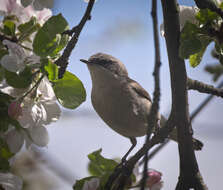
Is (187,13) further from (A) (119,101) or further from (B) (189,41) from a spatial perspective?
(A) (119,101)

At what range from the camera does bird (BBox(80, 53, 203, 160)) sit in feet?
10.8

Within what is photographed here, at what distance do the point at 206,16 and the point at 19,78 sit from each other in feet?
3.12

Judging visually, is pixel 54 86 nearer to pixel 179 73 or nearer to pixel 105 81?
pixel 179 73

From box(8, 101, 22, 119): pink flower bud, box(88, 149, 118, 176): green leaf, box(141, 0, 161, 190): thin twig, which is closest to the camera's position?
box(141, 0, 161, 190): thin twig

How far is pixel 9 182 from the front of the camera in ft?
4.78

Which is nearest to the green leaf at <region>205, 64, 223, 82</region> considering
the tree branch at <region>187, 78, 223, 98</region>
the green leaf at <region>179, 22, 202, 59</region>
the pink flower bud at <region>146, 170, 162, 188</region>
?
the tree branch at <region>187, 78, 223, 98</region>

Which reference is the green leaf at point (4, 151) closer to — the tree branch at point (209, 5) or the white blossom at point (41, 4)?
the white blossom at point (41, 4)

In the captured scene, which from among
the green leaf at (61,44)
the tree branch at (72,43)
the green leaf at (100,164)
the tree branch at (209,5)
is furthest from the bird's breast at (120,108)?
the green leaf at (61,44)

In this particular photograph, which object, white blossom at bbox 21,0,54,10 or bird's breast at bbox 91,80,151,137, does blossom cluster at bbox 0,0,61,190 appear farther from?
bird's breast at bbox 91,80,151,137

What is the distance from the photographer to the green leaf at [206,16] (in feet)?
5.53

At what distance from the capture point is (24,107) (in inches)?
60.1

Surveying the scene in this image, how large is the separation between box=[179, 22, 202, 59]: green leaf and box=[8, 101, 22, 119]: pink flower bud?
808 mm

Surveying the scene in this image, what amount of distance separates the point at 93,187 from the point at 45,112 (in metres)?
0.60

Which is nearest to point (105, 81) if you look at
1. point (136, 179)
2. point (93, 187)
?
point (136, 179)
